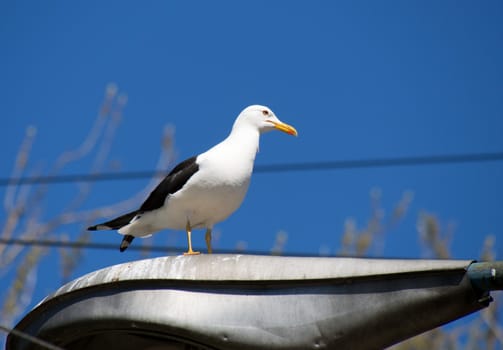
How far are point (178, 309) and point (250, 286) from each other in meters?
0.28

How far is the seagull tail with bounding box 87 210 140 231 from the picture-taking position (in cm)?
616

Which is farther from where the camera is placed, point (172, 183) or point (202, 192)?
point (172, 183)

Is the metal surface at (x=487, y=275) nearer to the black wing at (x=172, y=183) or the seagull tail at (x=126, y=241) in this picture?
the black wing at (x=172, y=183)

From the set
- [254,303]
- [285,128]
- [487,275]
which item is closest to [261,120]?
[285,128]

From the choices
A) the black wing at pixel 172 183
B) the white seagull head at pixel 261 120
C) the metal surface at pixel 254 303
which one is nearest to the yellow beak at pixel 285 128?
the white seagull head at pixel 261 120

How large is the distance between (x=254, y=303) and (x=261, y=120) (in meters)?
3.01

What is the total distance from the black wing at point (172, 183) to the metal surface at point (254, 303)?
199 centimetres

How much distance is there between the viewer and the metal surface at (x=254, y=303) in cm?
326

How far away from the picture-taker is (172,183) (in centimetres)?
585

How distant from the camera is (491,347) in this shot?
8.89m

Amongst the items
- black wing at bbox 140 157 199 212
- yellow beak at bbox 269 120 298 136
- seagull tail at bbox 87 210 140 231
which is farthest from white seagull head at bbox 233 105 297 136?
seagull tail at bbox 87 210 140 231

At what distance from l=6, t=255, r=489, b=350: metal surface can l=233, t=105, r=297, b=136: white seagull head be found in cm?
262

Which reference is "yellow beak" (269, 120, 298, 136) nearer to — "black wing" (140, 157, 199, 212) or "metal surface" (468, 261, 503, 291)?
"black wing" (140, 157, 199, 212)

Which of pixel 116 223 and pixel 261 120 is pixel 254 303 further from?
pixel 261 120
